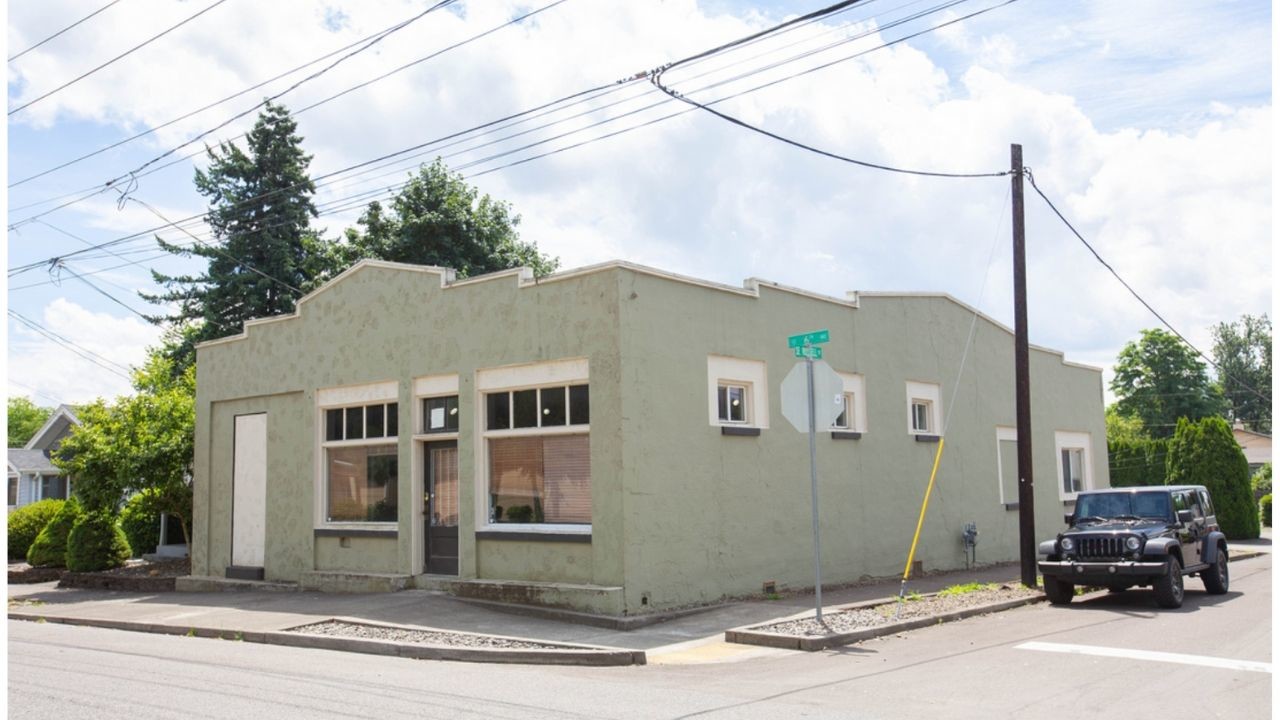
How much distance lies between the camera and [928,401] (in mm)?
20047

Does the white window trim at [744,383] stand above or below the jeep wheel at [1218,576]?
above

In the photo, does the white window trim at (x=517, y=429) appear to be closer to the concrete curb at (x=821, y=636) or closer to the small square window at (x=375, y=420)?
the small square window at (x=375, y=420)

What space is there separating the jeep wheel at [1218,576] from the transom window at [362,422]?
12.9 m

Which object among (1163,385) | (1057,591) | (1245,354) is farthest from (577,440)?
(1245,354)

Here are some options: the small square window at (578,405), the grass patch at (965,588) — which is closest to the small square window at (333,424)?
the small square window at (578,405)

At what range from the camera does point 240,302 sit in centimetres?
3316

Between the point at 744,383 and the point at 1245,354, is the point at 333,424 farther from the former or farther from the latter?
the point at 1245,354

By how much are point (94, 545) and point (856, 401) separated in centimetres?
1649

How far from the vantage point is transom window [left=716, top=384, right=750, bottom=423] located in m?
15.6

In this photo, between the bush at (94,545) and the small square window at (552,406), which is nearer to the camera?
the small square window at (552,406)

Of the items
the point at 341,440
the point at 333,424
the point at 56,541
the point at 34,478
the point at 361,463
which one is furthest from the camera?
the point at 34,478

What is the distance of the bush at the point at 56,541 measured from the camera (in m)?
24.2

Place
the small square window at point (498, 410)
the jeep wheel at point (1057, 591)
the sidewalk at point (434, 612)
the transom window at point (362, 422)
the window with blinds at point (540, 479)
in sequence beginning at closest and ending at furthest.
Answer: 1. the sidewalk at point (434, 612)
2. the window with blinds at point (540, 479)
3. the jeep wheel at point (1057, 591)
4. the small square window at point (498, 410)
5. the transom window at point (362, 422)

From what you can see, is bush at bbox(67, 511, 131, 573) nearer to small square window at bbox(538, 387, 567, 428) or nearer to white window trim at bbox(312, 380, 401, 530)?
white window trim at bbox(312, 380, 401, 530)
